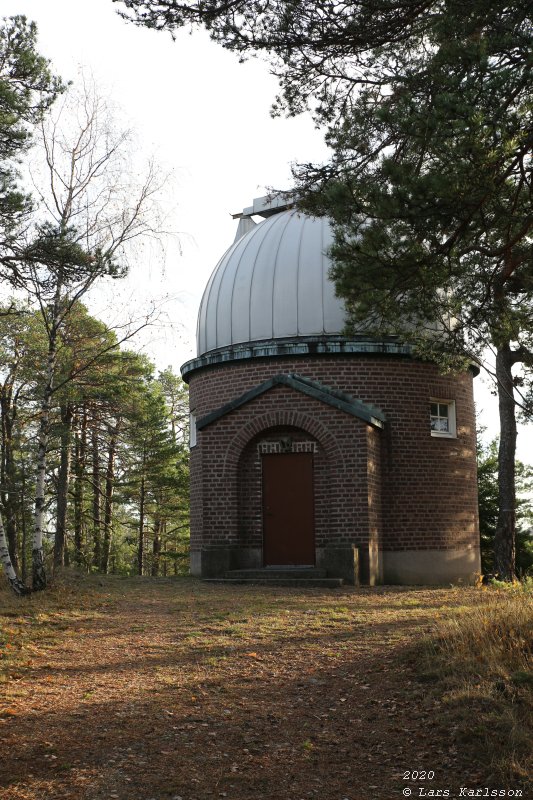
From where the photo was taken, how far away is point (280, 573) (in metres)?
14.9

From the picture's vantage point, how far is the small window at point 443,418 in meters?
16.8

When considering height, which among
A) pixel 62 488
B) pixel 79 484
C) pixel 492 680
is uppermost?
pixel 79 484

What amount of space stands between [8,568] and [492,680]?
7638mm

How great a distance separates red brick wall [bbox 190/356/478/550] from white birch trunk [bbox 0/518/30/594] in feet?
14.9

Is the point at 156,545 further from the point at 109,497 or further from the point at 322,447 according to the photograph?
the point at 322,447

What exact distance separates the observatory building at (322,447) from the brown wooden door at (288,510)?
21mm

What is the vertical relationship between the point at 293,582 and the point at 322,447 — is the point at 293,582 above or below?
below

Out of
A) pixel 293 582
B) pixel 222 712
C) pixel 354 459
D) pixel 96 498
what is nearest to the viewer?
pixel 222 712

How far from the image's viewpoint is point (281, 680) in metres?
7.06

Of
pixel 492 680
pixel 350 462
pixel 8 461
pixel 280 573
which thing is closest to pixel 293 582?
pixel 280 573

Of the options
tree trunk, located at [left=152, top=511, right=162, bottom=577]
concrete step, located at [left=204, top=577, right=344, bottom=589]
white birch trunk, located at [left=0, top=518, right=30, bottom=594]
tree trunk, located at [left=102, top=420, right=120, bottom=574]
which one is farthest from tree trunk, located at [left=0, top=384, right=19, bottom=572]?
white birch trunk, located at [left=0, top=518, right=30, bottom=594]

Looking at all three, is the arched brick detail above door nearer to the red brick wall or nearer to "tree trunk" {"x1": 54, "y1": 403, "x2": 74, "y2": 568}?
the red brick wall

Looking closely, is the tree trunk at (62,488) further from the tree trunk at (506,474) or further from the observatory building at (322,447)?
the tree trunk at (506,474)

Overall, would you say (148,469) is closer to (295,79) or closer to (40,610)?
(40,610)
